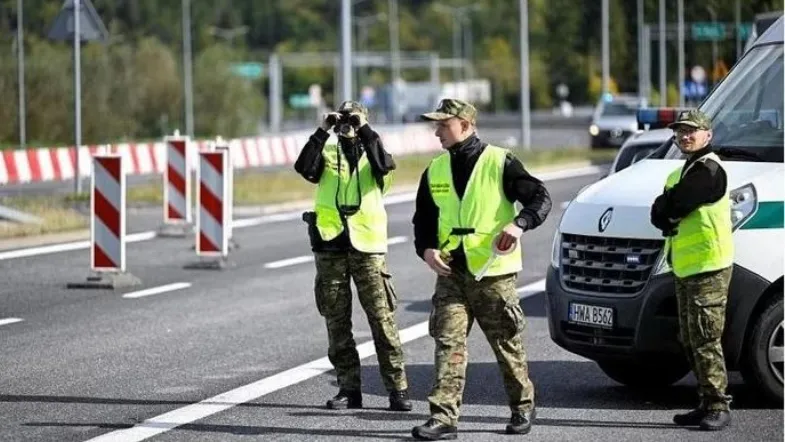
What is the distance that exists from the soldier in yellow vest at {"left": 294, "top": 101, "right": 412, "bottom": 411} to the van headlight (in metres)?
1.90

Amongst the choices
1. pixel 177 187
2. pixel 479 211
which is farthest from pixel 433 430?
pixel 177 187

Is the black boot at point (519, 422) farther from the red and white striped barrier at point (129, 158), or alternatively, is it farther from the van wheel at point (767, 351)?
the red and white striped barrier at point (129, 158)

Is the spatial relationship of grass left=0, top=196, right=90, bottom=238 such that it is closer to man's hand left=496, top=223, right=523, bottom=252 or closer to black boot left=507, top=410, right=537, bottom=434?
black boot left=507, top=410, right=537, bottom=434

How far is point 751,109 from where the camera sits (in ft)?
37.3

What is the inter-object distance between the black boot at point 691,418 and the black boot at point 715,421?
0.24ft

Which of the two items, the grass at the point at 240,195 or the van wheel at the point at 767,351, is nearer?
the van wheel at the point at 767,351

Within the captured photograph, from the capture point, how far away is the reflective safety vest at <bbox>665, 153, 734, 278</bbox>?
998 cm

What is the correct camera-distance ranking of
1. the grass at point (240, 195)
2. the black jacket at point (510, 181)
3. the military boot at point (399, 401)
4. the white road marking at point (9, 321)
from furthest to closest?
the grass at point (240, 195) → the white road marking at point (9, 321) → the military boot at point (399, 401) → the black jacket at point (510, 181)

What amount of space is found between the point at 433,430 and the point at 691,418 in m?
1.50

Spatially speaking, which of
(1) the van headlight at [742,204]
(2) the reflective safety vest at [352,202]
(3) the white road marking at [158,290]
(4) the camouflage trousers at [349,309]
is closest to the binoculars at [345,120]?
(2) the reflective safety vest at [352,202]

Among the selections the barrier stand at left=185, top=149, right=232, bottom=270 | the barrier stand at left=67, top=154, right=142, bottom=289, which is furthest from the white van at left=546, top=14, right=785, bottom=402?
the barrier stand at left=185, top=149, right=232, bottom=270

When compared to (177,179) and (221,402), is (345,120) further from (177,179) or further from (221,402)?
(177,179)

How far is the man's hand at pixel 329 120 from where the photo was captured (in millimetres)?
10660

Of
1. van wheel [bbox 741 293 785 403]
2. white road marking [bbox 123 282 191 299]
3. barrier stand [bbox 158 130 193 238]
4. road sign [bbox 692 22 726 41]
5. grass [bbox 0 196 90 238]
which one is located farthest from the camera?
road sign [bbox 692 22 726 41]
